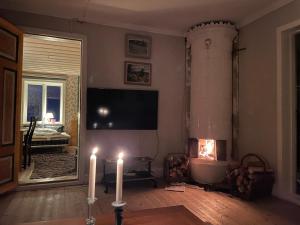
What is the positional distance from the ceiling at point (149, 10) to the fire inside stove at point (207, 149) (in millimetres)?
1975

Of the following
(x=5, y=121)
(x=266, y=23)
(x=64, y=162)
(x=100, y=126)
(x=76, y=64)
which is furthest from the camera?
(x=76, y=64)

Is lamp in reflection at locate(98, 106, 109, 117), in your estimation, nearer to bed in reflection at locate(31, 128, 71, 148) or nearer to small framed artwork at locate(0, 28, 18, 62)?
small framed artwork at locate(0, 28, 18, 62)

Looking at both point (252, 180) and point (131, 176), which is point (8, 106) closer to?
point (131, 176)

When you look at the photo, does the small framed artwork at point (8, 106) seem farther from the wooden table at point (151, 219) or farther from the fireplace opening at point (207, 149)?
the fireplace opening at point (207, 149)

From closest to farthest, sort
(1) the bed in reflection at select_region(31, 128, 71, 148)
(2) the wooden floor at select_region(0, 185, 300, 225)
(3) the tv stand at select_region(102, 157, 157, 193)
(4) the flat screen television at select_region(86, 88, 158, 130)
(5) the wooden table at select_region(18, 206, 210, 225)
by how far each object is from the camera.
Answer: (5) the wooden table at select_region(18, 206, 210, 225), (2) the wooden floor at select_region(0, 185, 300, 225), (3) the tv stand at select_region(102, 157, 157, 193), (4) the flat screen television at select_region(86, 88, 158, 130), (1) the bed in reflection at select_region(31, 128, 71, 148)

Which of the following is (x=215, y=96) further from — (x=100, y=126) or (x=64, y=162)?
(x=64, y=162)

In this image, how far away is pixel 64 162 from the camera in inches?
207

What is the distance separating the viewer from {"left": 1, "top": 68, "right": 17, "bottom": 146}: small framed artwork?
305 cm

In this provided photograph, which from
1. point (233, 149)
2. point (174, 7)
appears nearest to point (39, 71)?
point (174, 7)

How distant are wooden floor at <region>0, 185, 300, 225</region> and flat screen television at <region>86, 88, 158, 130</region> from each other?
0.98m

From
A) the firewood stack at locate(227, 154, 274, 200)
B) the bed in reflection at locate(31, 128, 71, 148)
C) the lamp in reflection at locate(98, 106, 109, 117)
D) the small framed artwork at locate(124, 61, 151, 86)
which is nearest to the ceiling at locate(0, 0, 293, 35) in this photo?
the small framed artwork at locate(124, 61, 151, 86)

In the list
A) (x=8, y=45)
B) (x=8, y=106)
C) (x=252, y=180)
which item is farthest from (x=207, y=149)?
(x=8, y=45)

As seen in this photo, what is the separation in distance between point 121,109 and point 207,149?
1.56 metres

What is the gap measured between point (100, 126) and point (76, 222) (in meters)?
2.38
